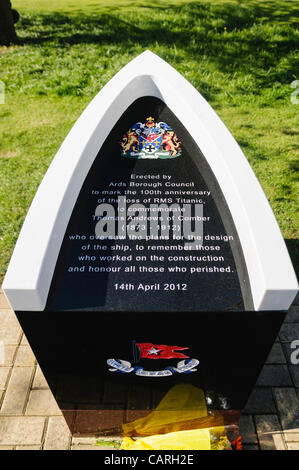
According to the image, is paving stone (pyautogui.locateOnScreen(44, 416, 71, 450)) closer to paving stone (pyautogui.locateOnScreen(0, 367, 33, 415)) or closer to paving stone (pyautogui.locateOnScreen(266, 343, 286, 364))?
paving stone (pyautogui.locateOnScreen(0, 367, 33, 415))

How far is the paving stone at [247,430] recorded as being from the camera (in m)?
2.63

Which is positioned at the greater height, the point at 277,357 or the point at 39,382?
the point at 277,357

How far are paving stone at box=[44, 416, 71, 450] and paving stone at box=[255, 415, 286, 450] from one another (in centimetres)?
140

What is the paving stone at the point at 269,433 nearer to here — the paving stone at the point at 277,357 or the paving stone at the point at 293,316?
the paving stone at the point at 277,357

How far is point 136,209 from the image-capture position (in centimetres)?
233

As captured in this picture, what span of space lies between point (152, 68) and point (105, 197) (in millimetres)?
1514

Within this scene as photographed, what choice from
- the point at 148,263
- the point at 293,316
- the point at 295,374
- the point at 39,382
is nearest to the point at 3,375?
the point at 39,382

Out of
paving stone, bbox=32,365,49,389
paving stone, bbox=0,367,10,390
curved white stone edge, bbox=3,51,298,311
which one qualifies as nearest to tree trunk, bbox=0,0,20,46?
curved white stone edge, bbox=3,51,298,311

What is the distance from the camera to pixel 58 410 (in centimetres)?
281

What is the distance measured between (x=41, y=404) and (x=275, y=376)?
6.17 ft

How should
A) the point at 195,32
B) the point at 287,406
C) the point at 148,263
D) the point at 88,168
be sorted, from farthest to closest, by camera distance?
the point at 195,32 → the point at 287,406 → the point at 88,168 → the point at 148,263

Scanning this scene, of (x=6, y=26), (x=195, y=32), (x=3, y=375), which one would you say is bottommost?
(x=3, y=375)

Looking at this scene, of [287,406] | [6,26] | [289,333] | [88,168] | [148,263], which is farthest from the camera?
[6,26]

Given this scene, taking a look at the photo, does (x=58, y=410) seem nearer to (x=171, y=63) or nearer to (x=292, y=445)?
(x=292, y=445)
